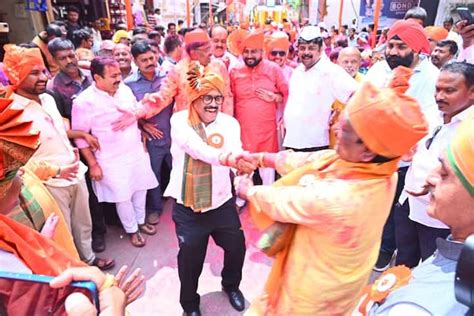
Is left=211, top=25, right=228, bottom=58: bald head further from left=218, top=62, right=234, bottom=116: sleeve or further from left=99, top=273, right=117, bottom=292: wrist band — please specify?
left=99, top=273, right=117, bottom=292: wrist band

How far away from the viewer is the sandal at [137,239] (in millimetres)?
3609

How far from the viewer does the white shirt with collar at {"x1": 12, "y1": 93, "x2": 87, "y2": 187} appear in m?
2.56

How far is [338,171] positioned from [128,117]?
7.95 feet

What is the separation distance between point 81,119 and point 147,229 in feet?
4.49

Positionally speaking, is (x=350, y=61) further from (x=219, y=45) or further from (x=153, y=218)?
(x=153, y=218)

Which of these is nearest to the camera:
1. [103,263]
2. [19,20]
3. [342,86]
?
[103,263]

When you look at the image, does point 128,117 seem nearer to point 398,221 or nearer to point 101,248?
point 101,248

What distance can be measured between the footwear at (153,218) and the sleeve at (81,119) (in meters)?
1.20

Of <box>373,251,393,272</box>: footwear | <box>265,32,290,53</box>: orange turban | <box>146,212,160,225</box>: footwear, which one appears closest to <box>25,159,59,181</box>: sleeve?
<box>146,212,160,225</box>: footwear

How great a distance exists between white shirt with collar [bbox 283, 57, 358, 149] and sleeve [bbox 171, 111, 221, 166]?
64.7 inches

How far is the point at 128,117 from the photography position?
331 centimetres

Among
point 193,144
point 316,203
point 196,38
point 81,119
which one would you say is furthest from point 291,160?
point 196,38

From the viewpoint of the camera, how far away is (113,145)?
10.8 ft

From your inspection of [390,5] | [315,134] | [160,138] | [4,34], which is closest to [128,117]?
[160,138]
